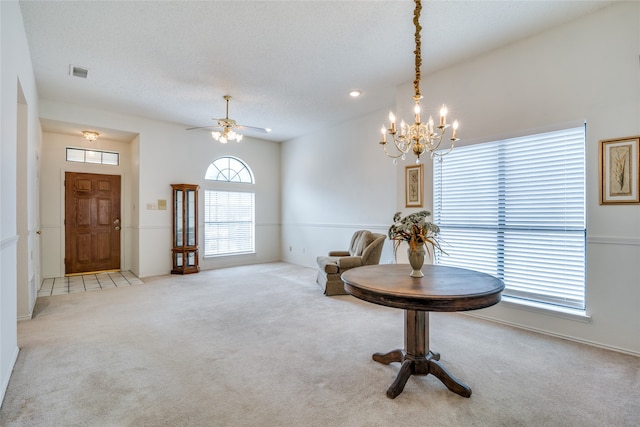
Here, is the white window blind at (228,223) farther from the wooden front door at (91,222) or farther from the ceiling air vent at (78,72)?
the ceiling air vent at (78,72)

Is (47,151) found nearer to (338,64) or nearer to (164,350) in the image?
(164,350)

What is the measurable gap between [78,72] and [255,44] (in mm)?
2509

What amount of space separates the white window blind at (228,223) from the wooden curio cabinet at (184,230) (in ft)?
1.39

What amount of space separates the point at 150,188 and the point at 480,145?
573 cm

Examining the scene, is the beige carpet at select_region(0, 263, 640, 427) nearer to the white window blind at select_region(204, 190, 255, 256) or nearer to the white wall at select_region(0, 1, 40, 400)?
the white wall at select_region(0, 1, 40, 400)

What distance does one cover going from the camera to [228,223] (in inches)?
282

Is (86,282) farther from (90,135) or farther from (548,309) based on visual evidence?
(548,309)

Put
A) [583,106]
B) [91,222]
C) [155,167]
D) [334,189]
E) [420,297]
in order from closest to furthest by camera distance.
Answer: [420,297], [583,106], [155,167], [91,222], [334,189]

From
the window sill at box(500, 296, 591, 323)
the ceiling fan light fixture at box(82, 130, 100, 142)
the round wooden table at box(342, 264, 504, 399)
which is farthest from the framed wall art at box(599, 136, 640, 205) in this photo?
the ceiling fan light fixture at box(82, 130, 100, 142)

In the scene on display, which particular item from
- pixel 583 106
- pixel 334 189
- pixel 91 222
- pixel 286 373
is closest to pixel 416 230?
pixel 286 373

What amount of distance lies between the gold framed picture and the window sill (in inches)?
59.8

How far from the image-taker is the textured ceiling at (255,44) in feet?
9.04

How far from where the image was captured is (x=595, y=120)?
281 cm

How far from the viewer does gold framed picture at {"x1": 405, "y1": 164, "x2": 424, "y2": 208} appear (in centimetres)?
411
